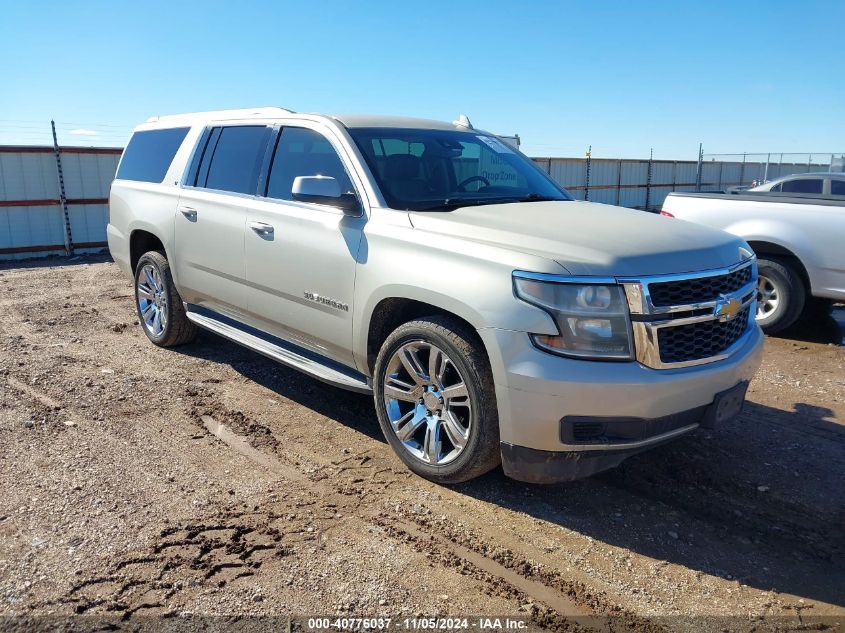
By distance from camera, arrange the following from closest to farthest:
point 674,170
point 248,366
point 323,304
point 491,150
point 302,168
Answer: point 323,304, point 302,168, point 491,150, point 248,366, point 674,170

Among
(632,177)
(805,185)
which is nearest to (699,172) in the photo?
(632,177)

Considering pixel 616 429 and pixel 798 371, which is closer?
pixel 616 429

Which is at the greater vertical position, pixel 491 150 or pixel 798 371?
pixel 491 150

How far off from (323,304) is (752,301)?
8.24ft

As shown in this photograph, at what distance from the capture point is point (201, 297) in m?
5.59

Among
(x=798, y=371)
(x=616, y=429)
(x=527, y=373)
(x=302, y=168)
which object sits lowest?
(x=798, y=371)

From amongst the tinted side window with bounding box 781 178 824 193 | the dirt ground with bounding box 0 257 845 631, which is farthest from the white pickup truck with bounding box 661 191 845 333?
the tinted side window with bounding box 781 178 824 193

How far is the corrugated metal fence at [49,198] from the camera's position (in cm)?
1323

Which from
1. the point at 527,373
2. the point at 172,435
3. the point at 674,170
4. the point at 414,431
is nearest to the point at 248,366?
the point at 172,435

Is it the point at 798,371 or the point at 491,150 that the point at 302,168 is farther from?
the point at 798,371

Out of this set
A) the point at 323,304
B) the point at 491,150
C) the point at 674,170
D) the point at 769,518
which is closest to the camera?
the point at 769,518

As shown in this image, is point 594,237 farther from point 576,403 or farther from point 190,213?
point 190,213

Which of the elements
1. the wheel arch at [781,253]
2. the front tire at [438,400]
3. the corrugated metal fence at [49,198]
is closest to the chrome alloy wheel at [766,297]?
the wheel arch at [781,253]

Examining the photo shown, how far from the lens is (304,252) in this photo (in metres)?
4.32
